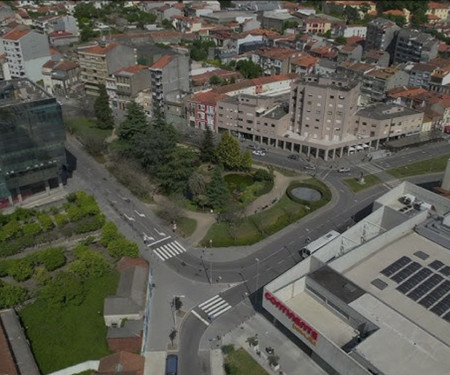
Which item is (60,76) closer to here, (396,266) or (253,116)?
(253,116)

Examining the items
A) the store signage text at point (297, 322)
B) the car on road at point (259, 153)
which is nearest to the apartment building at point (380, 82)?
the car on road at point (259, 153)

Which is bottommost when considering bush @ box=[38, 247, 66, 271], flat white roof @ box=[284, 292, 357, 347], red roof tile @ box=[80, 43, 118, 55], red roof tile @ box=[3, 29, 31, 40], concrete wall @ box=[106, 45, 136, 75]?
bush @ box=[38, 247, 66, 271]

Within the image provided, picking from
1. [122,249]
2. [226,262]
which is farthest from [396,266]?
[122,249]

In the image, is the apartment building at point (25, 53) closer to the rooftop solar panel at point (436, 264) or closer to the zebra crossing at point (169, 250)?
the zebra crossing at point (169, 250)

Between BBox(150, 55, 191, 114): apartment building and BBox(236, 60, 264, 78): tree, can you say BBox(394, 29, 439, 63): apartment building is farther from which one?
BBox(150, 55, 191, 114): apartment building

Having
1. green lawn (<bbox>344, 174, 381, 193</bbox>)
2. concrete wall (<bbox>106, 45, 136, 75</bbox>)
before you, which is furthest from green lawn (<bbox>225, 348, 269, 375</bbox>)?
concrete wall (<bbox>106, 45, 136, 75</bbox>)

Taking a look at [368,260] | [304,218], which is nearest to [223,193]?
[304,218]
